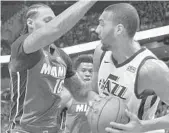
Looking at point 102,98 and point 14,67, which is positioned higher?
point 14,67

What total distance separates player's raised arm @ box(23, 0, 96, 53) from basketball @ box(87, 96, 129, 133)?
706 millimetres

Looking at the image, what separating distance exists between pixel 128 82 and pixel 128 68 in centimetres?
14

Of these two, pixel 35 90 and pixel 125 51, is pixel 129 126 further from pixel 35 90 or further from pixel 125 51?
pixel 35 90

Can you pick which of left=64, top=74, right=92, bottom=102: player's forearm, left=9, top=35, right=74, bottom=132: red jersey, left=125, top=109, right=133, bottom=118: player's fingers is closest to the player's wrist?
left=125, top=109, right=133, bottom=118: player's fingers

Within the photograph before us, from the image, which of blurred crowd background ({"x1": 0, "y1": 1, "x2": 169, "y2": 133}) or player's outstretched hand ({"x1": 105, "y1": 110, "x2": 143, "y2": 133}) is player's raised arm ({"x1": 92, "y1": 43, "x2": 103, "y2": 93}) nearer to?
player's outstretched hand ({"x1": 105, "y1": 110, "x2": 143, "y2": 133})

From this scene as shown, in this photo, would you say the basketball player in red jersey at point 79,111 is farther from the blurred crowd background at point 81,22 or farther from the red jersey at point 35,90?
the blurred crowd background at point 81,22

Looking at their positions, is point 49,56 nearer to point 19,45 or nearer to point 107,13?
point 19,45

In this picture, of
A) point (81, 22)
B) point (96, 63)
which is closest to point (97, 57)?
point (96, 63)

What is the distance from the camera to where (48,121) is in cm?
435

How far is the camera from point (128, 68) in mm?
3793

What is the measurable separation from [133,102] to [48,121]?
1071mm

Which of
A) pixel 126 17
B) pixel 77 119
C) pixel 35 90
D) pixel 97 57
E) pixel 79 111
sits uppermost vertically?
pixel 126 17

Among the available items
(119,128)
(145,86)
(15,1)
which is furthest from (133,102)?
(15,1)

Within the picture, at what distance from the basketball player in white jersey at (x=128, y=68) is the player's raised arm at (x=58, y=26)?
15.9 inches
